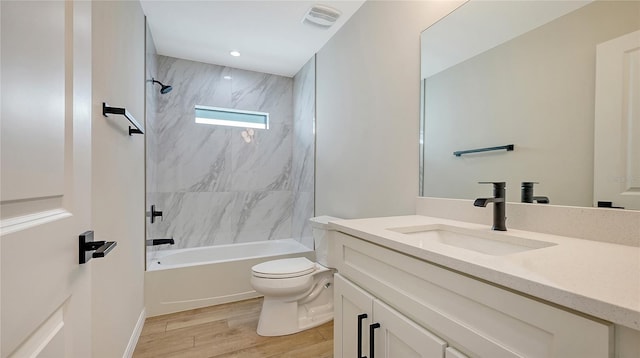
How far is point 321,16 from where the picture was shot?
2166mm

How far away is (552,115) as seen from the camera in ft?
3.25

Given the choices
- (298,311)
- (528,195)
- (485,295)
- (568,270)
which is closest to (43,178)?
(485,295)

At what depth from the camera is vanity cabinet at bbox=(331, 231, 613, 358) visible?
0.49m

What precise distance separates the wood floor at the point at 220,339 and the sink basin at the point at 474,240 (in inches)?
42.6

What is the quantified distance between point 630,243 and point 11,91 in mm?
1437

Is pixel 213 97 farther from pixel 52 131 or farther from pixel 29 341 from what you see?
pixel 29 341

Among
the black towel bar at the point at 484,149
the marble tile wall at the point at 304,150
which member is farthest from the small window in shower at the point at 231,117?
the black towel bar at the point at 484,149

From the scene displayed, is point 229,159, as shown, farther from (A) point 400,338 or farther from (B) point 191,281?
(A) point 400,338

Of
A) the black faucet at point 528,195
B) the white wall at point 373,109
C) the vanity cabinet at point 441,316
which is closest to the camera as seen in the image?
the vanity cabinet at point 441,316

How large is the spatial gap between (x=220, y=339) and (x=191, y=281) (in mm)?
701

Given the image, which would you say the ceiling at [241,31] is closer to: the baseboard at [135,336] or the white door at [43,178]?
the white door at [43,178]

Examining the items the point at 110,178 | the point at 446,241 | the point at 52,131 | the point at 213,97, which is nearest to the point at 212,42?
the point at 213,97

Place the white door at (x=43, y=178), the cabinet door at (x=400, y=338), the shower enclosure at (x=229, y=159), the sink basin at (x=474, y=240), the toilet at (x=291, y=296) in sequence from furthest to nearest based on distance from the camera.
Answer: the shower enclosure at (x=229, y=159)
the toilet at (x=291, y=296)
the sink basin at (x=474, y=240)
the cabinet door at (x=400, y=338)
the white door at (x=43, y=178)

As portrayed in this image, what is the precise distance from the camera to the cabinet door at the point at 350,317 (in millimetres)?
999
